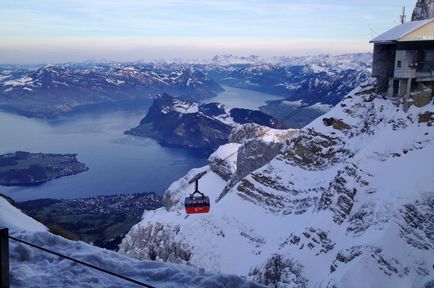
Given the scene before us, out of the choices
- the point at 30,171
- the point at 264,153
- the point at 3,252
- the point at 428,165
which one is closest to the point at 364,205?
the point at 428,165

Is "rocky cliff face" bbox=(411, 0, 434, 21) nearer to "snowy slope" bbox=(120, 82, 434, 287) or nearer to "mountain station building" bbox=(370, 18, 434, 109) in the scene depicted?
"mountain station building" bbox=(370, 18, 434, 109)

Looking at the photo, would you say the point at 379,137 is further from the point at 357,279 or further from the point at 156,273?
the point at 156,273

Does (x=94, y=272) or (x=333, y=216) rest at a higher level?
(x=94, y=272)

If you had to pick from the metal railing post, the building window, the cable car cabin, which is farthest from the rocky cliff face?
the metal railing post

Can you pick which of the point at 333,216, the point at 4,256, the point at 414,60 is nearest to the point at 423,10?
the point at 414,60

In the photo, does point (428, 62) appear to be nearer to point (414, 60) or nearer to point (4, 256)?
point (414, 60)

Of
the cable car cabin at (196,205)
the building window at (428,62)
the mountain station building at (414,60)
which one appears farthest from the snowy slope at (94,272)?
the building window at (428,62)
